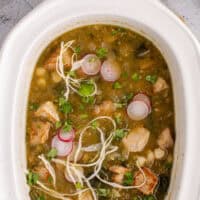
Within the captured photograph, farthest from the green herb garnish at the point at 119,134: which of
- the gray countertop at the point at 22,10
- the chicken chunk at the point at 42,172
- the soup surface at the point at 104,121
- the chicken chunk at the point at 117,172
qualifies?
the gray countertop at the point at 22,10

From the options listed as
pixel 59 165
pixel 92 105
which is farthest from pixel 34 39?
pixel 59 165

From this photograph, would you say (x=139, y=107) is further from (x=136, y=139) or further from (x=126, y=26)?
(x=126, y=26)

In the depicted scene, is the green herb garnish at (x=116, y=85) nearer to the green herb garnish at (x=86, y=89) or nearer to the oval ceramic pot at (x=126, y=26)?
the green herb garnish at (x=86, y=89)

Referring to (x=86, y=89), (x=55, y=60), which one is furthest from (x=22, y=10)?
(x=86, y=89)

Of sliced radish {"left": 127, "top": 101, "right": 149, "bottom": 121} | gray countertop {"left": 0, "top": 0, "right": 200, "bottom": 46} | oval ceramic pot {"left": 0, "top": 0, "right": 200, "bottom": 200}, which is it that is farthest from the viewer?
gray countertop {"left": 0, "top": 0, "right": 200, "bottom": 46}

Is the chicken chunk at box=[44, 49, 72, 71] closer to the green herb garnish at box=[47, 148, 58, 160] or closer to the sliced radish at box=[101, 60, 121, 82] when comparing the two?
the sliced radish at box=[101, 60, 121, 82]

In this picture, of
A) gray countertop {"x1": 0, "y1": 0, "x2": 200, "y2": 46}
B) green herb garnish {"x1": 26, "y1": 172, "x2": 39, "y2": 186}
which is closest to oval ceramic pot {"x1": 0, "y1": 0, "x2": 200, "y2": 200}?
green herb garnish {"x1": 26, "y1": 172, "x2": 39, "y2": 186}

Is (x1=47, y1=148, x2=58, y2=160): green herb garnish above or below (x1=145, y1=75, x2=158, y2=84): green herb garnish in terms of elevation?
below
